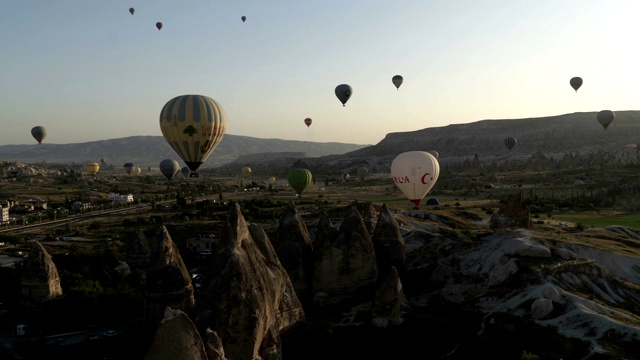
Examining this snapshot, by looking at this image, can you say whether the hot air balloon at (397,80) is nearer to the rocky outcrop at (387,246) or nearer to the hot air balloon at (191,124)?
the hot air balloon at (191,124)

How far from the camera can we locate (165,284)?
30.7m

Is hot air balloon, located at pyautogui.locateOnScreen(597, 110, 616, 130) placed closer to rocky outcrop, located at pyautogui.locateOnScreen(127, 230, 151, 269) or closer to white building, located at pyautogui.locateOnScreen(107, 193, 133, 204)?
white building, located at pyautogui.locateOnScreen(107, 193, 133, 204)

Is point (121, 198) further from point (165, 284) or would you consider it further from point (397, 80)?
point (165, 284)

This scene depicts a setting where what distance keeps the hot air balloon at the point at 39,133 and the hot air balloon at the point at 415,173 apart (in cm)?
11919

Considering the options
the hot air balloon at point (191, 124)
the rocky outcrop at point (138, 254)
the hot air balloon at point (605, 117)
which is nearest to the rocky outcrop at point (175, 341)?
the rocky outcrop at point (138, 254)

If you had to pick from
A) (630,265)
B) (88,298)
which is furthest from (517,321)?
(88,298)

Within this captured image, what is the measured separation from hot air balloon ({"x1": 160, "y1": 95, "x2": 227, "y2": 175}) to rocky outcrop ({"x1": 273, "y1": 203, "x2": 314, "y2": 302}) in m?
17.7

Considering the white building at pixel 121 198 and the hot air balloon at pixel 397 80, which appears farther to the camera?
the white building at pixel 121 198

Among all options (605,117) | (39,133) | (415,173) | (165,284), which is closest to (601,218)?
(415,173)

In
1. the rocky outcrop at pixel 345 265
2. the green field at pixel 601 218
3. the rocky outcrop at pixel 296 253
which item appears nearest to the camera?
the rocky outcrop at pixel 296 253

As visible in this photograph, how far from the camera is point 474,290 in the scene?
35.2 m

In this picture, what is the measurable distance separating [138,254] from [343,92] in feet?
176

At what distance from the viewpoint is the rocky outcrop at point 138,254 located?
150ft

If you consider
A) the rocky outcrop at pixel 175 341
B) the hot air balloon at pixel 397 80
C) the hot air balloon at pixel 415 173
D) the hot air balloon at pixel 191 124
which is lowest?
the rocky outcrop at pixel 175 341
